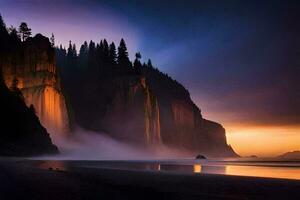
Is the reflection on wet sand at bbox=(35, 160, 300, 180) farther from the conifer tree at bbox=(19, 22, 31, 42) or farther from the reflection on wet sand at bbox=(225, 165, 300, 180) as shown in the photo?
the conifer tree at bbox=(19, 22, 31, 42)

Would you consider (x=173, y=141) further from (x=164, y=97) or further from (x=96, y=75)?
(x=96, y=75)

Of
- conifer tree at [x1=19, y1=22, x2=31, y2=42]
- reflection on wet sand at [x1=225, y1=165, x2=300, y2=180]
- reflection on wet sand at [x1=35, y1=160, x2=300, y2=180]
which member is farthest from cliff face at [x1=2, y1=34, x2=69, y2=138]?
reflection on wet sand at [x1=225, y1=165, x2=300, y2=180]

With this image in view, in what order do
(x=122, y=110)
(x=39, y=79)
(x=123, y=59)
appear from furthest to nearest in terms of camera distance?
(x=123, y=59), (x=122, y=110), (x=39, y=79)

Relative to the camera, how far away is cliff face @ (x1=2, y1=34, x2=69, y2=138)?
100 m

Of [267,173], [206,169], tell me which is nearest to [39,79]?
[206,169]

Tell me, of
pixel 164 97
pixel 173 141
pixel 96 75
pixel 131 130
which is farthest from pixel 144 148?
pixel 164 97

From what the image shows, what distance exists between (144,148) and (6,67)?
51.4 m

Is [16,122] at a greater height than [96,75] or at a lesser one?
lesser

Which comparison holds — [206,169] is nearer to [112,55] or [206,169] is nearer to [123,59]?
[123,59]

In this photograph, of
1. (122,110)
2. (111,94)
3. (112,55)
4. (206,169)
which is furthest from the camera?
(112,55)

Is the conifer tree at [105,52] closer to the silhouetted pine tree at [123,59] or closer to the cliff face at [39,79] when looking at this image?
the silhouetted pine tree at [123,59]

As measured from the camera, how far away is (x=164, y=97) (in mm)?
186625

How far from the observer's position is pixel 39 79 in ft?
336

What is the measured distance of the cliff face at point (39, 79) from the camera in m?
100
